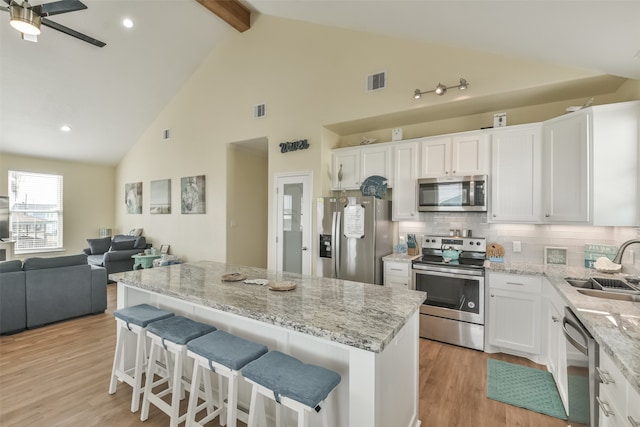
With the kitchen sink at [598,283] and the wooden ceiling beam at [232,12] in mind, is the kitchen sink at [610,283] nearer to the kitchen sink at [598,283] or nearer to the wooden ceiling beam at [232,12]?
the kitchen sink at [598,283]

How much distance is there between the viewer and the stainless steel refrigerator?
3.63 meters

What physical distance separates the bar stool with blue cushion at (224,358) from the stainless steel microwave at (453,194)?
2.68 metres

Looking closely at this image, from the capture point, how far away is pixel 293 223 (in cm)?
470

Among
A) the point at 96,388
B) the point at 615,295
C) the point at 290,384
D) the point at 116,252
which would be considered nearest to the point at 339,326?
the point at 290,384

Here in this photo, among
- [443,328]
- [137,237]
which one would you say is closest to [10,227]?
[137,237]

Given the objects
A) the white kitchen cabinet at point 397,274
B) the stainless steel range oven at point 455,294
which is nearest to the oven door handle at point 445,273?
the stainless steel range oven at point 455,294

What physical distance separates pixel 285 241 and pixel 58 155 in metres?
6.45

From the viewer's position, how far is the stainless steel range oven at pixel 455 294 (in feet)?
10.1

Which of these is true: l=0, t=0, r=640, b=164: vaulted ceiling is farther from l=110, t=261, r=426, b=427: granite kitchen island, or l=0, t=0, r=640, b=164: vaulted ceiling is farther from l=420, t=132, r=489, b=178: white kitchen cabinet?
l=110, t=261, r=426, b=427: granite kitchen island

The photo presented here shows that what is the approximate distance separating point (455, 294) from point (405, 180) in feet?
4.95

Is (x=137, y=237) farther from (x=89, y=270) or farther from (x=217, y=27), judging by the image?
(x=217, y=27)

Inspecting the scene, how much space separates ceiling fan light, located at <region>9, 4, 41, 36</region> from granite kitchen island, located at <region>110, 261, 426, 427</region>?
254 centimetres

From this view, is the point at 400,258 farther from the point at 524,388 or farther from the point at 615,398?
the point at 615,398

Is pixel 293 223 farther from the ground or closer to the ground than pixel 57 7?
closer to the ground
